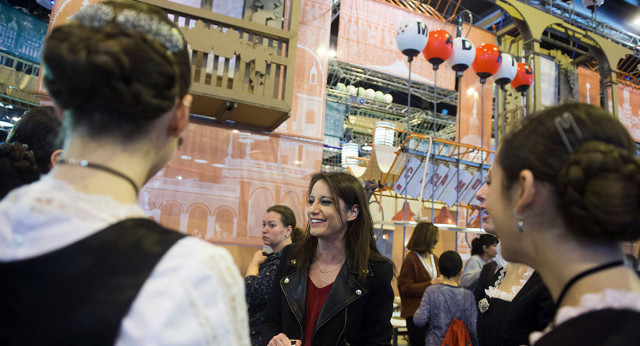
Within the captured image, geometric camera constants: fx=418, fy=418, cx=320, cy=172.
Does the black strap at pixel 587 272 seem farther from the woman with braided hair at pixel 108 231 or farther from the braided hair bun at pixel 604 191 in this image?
the woman with braided hair at pixel 108 231

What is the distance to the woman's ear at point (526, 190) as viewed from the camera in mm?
926

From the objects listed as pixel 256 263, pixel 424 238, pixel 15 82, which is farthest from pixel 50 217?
pixel 15 82

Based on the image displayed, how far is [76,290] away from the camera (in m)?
0.61

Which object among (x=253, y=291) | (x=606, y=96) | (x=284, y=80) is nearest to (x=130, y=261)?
(x=253, y=291)

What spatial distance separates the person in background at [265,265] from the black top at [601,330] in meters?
1.63

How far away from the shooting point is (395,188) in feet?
16.4

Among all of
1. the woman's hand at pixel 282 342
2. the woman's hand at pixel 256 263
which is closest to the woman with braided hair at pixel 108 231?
the woman's hand at pixel 282 342

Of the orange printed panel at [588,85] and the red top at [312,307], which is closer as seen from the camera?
the red top at [312,307]

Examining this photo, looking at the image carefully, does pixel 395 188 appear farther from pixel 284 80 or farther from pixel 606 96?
pixel 606 96

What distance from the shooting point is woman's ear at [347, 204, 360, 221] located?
2.38 m

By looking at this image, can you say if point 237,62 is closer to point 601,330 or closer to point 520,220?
point 520,220

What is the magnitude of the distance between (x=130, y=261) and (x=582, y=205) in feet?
2.73

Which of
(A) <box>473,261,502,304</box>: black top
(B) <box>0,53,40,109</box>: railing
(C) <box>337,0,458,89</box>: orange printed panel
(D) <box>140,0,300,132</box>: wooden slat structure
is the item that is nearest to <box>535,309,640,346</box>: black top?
(A) <box>473,261,502,304</box>: black top

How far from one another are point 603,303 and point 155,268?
0.83 meters
